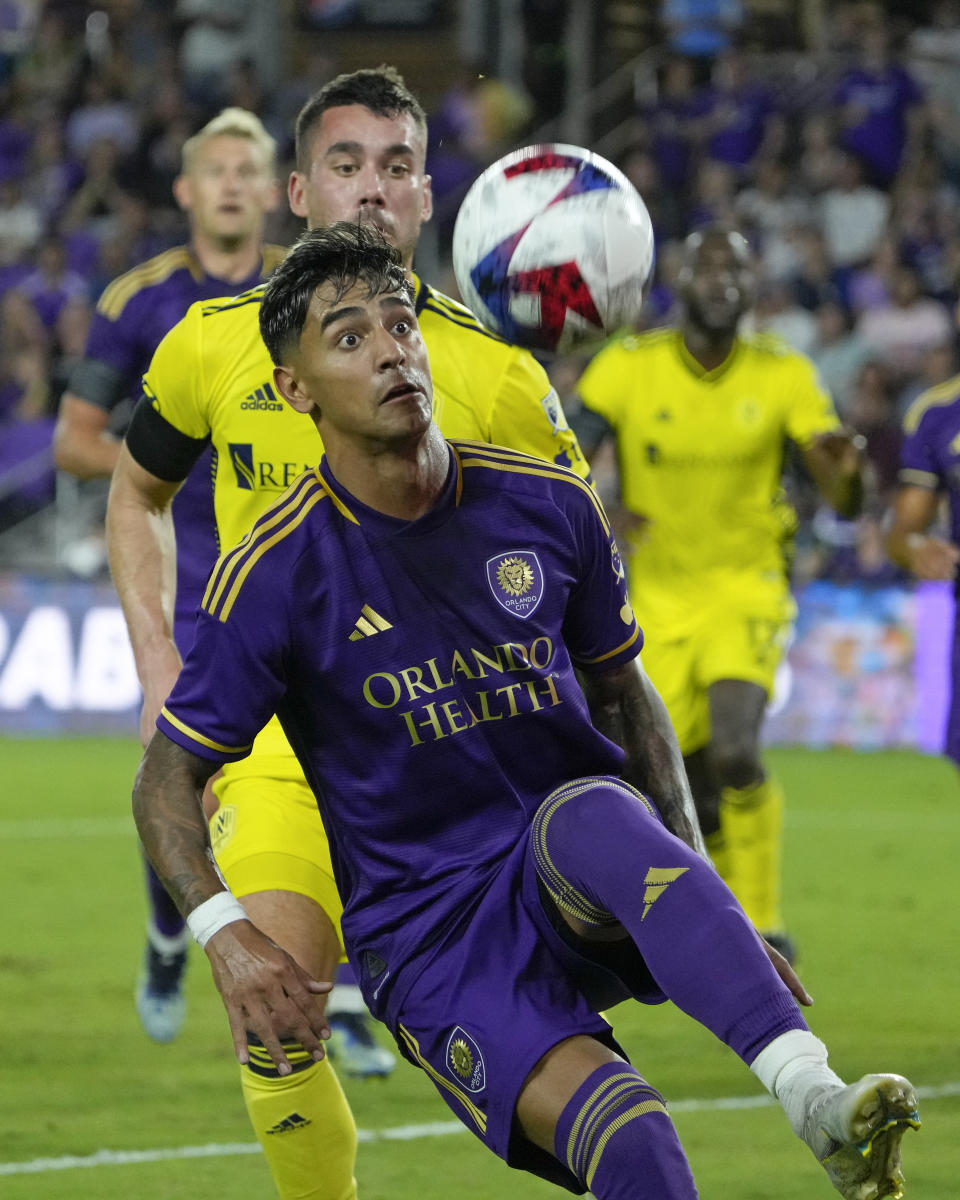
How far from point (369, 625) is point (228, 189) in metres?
3.56

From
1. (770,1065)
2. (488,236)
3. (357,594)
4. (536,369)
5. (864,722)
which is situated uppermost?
(488,236)

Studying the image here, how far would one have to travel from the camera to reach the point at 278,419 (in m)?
4.33

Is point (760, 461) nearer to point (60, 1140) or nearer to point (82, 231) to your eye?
point (60, 1140)

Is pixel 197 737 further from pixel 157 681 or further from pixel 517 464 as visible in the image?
pixel 157 681

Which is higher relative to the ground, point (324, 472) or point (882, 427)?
point (324, 472)

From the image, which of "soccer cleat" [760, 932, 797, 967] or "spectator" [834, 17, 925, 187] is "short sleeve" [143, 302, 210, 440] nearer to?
"soccer cleat" [760, 932, 797, 967]

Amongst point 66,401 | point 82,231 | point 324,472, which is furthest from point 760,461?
point 82,231

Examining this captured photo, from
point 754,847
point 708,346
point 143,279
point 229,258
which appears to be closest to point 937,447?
point 708,346

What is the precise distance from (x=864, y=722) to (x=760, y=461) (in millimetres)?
6511

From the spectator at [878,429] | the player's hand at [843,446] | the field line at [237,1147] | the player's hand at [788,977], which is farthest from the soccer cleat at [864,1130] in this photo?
the spectator at [878,429]

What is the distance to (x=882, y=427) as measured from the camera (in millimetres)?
14312

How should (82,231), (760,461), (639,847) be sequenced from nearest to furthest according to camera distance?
1. (639,847)
2. (760,461)
3. (82,231)

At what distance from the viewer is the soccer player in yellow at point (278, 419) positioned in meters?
4.15

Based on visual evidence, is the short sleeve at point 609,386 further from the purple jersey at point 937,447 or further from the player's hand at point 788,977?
the player's hand at point 788,977
